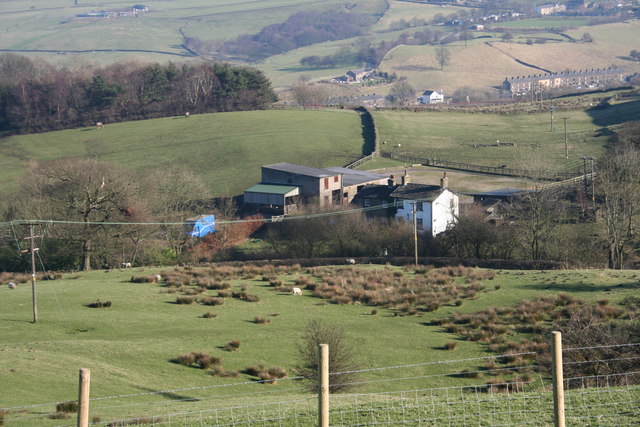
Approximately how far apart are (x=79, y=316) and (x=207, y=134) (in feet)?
236

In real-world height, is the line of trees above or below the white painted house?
above

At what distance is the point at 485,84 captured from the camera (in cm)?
19925

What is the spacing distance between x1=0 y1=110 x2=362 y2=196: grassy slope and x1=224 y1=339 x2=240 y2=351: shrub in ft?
170

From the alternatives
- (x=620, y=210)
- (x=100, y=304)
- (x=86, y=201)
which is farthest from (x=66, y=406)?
(x=620, y=210)

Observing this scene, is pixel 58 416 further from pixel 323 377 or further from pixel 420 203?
pixel 420 203

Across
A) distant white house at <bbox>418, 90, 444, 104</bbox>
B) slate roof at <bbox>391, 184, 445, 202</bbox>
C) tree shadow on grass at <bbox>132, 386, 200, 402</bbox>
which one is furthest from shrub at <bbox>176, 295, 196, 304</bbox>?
distant white house at <bbox>418, 90, 444, 104</bbox>

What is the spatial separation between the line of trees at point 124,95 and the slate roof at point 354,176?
40.0 meters

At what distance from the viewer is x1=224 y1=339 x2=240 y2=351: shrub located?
92.1ft

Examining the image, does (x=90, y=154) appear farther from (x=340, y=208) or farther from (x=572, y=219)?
(x=572, y=219)

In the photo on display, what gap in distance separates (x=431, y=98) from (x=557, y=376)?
577 ft

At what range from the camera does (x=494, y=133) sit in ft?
353

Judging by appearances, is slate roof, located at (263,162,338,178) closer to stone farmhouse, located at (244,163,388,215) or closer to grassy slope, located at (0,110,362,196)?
stone farmhouse, located at (244,163,388,215)

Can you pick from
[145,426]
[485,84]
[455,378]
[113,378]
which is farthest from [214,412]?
[485,84]

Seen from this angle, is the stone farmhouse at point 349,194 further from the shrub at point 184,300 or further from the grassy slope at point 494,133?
the shrub at point 184,300
